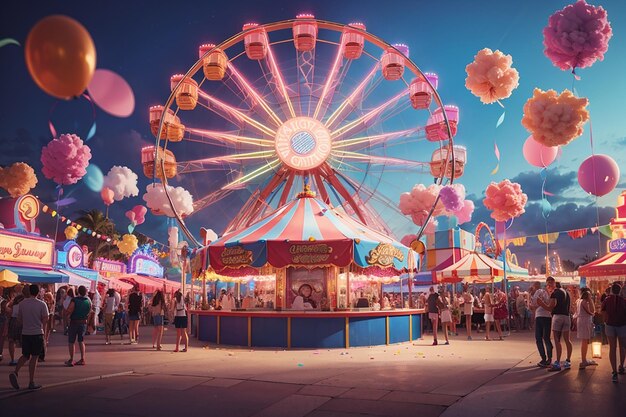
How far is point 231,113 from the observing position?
22.1 m

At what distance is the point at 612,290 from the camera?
958 centimetres

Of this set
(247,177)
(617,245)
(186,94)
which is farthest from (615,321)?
(186,94)

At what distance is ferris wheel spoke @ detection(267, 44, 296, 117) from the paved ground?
1147 centimetres

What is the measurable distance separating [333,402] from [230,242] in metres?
9.96

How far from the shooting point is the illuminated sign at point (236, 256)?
52.7 feet

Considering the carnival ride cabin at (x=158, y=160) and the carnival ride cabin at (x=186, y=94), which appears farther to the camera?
the carnival ride cabin at (x=158, y=160)

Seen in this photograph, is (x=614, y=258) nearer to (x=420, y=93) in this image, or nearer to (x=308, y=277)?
(x=420, y=93)

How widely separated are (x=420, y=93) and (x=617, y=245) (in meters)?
9.58

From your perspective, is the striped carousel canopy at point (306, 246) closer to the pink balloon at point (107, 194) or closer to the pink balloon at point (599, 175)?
the pink balloon at point (599, 175)

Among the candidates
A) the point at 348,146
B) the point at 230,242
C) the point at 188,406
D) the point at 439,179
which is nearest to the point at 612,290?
the point at 188,406

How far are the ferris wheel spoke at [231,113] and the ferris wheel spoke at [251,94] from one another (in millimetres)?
481


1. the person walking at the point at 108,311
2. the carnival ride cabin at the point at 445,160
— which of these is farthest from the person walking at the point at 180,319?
the carnival ride cabin at the point at 445,160

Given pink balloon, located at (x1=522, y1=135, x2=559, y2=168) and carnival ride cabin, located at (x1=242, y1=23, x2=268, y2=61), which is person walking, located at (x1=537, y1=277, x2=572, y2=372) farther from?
carnival ride cabin, located at (x1=242, y1=23, x2=268, y2=61)

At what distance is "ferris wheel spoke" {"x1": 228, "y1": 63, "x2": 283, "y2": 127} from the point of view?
2166 centimetres
